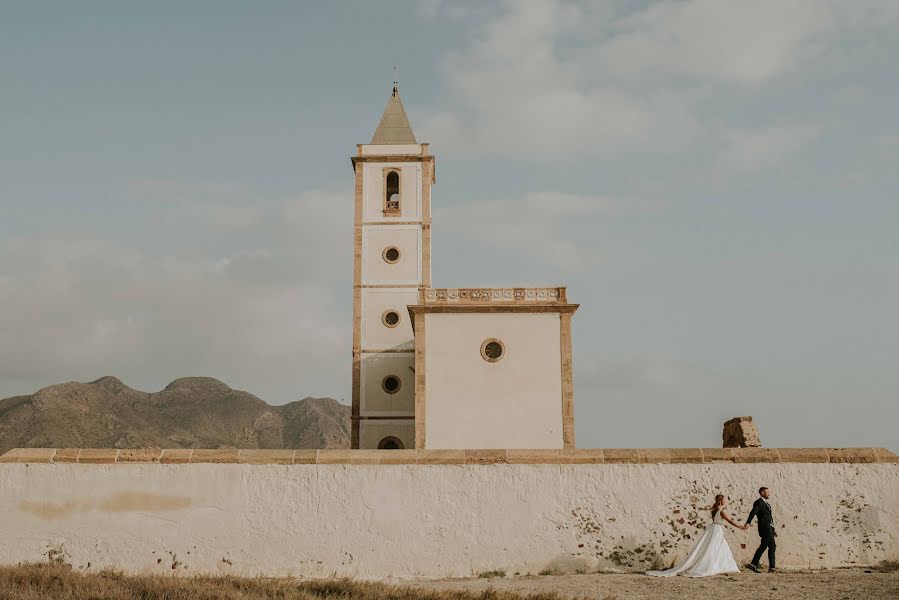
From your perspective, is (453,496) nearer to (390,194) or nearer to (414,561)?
(414,561)

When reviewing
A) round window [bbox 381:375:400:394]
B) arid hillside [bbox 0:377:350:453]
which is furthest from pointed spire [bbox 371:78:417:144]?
arid hillside [bbox 0:377:350:453]

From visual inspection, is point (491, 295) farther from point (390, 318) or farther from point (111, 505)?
point (111, 505)

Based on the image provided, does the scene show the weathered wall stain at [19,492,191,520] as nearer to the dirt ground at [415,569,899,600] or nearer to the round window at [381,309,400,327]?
the dirt ground at [415,569,899,600]

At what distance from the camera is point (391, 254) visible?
34125 mm

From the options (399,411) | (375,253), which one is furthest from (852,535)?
(375,253)

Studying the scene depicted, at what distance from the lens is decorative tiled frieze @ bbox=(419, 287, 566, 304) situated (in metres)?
26.4

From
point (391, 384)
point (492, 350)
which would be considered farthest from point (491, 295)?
point (391, 384)

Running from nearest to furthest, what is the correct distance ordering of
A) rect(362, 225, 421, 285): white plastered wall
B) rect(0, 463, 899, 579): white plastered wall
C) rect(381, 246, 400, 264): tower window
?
1. rect(0, 463, 899, 579): white plastered wall
2. rect(362, 225, 421, 285): white plastered wall
3. rect(381, 246, 400, 264): tower window

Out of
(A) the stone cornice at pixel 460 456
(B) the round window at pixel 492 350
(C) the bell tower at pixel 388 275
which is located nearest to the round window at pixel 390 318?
(C) the bell tower at pixel 388 275

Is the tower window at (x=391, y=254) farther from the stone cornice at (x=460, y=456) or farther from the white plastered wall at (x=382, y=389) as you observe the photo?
the stone cornice at (x=460, y=456)

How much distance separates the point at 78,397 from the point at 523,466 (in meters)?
75.2

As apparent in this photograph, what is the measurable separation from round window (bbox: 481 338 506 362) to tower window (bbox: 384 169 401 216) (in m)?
10.3

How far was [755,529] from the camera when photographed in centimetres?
1284

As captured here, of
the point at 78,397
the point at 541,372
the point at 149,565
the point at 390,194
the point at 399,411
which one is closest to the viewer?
the point at 149,565
